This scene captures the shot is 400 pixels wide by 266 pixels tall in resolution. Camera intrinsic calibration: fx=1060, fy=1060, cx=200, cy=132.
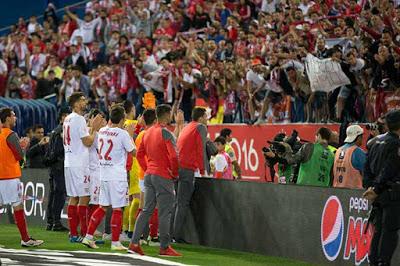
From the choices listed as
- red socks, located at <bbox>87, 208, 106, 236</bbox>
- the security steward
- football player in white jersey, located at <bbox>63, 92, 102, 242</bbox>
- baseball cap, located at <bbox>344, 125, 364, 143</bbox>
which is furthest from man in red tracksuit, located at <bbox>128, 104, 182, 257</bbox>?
the security steward

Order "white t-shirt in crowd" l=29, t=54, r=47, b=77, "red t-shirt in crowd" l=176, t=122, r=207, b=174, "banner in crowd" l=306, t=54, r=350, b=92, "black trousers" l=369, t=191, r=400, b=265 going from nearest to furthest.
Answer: "black trousers" l=369, t=191, r=400, b=265, "red t-shirt in crowd" l=176, t=122, r=207, b=174, "banner in crowd" l=306, t=54, r=350, b=92, "white t-shirt in crowd" l=29, t=54, r=47, b=77

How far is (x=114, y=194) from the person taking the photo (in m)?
14.5

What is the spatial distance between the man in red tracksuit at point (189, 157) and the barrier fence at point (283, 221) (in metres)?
0.27

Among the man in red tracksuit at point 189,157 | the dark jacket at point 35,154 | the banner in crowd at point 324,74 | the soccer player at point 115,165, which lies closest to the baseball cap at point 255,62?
the banner in crowd at point 324,74

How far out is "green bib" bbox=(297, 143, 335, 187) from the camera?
14719mm

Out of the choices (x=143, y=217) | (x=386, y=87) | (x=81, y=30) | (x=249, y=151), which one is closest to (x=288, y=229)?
(x=143, y=217)

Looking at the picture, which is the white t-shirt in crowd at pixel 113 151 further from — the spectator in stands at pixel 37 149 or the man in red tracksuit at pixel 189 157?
the spectator in stands at pixel 37 149

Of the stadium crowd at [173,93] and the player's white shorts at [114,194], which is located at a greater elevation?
the stadium crowd at [173,93]

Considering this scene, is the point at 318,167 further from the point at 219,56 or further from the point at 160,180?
the point at 219,56

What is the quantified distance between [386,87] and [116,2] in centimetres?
A: 1391

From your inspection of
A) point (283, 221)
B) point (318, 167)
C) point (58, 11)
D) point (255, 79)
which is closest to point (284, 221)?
point (283, 221)

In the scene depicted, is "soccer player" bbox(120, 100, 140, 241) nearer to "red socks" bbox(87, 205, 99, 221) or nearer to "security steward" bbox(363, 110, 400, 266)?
"red socks" bbox(87, 205, 99, 221)

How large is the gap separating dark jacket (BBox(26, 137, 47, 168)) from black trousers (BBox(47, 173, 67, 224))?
159cm

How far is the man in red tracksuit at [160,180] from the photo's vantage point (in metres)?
14.1
